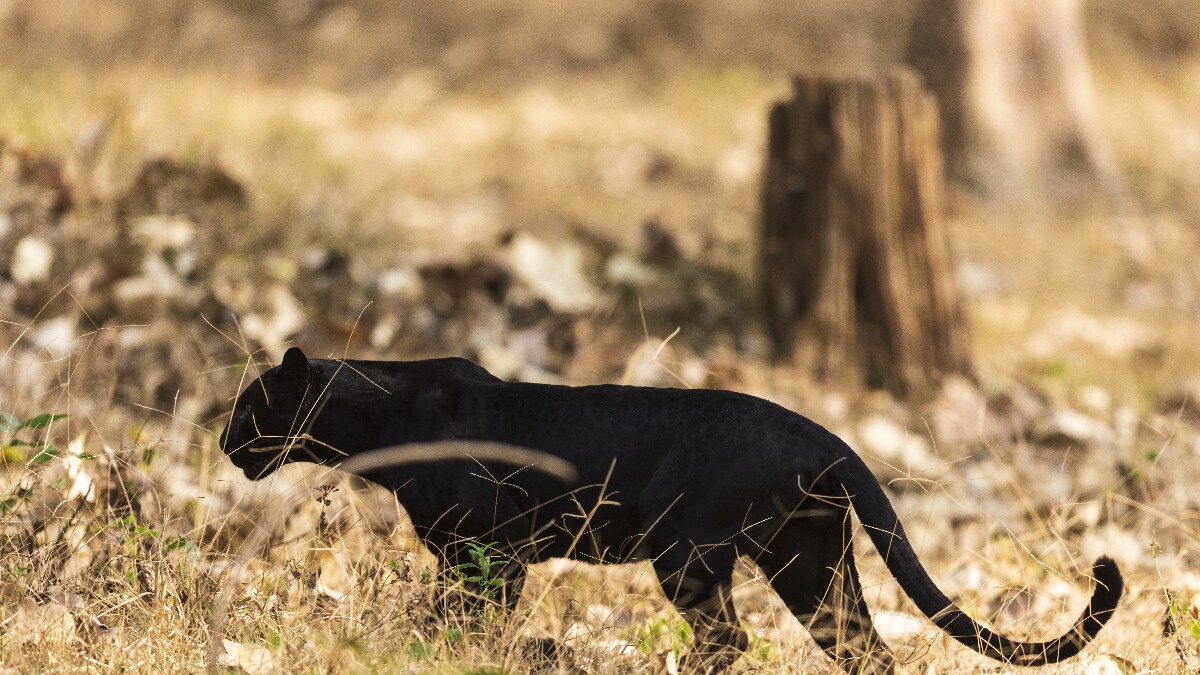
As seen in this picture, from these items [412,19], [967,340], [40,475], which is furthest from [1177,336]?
[412,19]

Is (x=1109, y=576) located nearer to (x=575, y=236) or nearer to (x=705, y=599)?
(x=705, y=599)

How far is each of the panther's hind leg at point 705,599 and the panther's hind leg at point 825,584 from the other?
4.8 inches

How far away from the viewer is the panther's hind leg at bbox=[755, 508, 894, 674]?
7.82ft

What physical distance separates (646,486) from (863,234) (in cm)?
297

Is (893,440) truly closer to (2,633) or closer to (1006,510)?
(1006,510)

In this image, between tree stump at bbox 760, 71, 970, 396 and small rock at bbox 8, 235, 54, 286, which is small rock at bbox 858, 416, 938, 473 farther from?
small rock at bbox 8, 235, 54, 286

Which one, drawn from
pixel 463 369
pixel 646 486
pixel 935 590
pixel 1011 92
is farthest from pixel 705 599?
pixel 1011 92

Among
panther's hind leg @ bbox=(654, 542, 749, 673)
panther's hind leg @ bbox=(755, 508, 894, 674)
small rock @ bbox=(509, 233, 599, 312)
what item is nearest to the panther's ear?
panther's hind leg @ bbox=(654, 542, 749, 673)

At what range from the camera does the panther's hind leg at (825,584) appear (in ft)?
7.82

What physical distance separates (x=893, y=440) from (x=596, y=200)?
2.62 meters

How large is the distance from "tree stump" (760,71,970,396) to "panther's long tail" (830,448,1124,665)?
283 centimetres

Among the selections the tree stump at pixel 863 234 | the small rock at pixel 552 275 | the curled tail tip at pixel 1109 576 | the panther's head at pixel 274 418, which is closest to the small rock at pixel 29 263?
the small rock at pixel 552 275

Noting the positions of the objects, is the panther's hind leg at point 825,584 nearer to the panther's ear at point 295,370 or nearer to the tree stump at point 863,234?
the panther's ear at point 295,370

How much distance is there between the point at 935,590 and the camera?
2295mm
